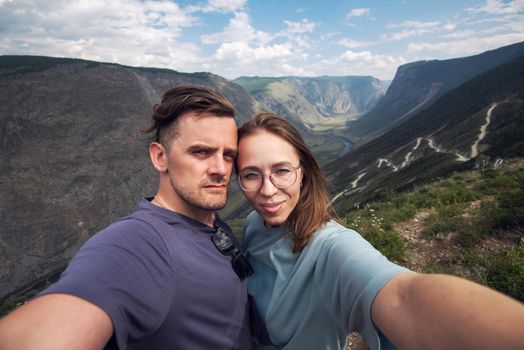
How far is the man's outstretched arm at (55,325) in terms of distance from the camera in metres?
1.45

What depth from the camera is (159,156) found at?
10.5ft

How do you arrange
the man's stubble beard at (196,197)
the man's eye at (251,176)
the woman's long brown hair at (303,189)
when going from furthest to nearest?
the man's eye at (251,176) → the man's stubble beard at (196,197) → the woman's long brown hair at (303,189)

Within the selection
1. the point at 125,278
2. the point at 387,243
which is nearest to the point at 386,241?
the point at 387,243

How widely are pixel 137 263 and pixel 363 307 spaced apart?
1414 millimetres

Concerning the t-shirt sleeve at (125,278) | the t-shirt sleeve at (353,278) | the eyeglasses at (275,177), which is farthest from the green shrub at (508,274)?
the t-shirt sleeve at (125,278)

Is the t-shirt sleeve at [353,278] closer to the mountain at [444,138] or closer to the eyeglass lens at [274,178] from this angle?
the eyeglass lens at [274,178]

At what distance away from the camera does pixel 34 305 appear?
5.09ft

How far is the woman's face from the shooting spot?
2.98 meters

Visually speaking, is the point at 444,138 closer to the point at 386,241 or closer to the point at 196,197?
the point at 386,241

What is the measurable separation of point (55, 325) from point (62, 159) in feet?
414

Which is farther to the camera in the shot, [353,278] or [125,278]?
[353,278]

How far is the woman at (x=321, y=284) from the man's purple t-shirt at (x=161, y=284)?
1.36 feet

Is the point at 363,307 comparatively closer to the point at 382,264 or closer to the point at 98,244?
the point at 382,264

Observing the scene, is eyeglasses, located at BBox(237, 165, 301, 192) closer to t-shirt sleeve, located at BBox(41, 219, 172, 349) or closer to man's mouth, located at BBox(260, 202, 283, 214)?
man's mouth, located at BBox(260, 202, 283, 214)
